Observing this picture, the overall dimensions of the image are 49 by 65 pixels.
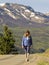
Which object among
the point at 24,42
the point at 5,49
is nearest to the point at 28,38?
the point at 24,42

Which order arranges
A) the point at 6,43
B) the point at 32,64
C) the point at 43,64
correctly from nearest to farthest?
1. the point at 43,64
2. the point at 32,64
3. the point at 6,43

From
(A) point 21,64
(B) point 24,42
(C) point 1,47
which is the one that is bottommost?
(C) point 1,47

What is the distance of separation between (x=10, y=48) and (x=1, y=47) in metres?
5.89

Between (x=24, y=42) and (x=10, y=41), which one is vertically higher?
(x=24, y=42)

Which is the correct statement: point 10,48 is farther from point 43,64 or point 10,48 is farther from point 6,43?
point 43,64

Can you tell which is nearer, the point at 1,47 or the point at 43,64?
the point at 43,64

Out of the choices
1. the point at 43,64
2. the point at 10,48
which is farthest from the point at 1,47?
the point at 43,64

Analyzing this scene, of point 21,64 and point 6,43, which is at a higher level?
point 21,64

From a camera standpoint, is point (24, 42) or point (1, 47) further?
point (1, 47)

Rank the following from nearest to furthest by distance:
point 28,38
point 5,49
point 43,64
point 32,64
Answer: point 43,64 < point 32,64 < point 28,38 < point 5,49

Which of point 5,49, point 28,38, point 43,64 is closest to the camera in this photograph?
point 43,64

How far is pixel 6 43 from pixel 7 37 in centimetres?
237

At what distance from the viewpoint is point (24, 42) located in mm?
19438

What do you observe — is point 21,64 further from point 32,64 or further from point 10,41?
point 10,41
